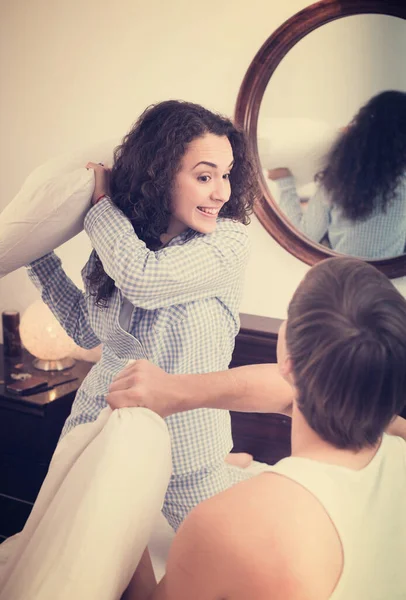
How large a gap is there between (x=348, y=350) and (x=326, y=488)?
13 cm

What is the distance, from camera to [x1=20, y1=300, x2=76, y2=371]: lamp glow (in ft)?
5.46

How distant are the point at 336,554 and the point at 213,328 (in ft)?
1.74

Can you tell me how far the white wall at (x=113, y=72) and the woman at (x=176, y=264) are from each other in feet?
1.93

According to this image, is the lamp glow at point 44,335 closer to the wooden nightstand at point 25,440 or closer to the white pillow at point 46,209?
the wooden nightstand at point 25,440

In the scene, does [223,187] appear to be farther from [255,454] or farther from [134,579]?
[255,454]

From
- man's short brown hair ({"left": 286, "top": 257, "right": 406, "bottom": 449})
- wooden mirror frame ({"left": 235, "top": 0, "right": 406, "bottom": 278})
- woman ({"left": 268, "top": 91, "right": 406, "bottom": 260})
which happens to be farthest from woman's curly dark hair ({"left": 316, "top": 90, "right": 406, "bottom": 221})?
man's short brown hair ({"left": 286, "top": 257, "right": 406, "bottom": 449})

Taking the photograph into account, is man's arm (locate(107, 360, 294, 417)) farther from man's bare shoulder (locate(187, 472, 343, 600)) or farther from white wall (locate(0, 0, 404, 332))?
white wall (locate(0, 0, 404, 332))

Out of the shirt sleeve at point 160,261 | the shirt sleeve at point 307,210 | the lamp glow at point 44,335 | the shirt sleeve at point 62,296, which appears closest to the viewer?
the shirt sleeve at point 160,261

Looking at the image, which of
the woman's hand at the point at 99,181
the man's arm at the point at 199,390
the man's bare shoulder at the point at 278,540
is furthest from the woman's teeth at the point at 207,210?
the man's bare shoulder at the point at 278,540

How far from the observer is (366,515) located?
0.56m

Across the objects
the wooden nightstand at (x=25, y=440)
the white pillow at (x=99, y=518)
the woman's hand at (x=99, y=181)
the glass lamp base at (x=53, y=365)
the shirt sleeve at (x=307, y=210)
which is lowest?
the wooden nightstand at (x=25, y=440)

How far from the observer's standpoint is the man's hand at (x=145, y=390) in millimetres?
718

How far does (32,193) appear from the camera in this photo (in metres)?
0.90

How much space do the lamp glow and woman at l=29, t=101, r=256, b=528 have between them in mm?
617
